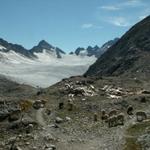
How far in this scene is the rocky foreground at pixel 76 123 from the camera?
7188 cm

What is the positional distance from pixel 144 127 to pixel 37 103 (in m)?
26.5

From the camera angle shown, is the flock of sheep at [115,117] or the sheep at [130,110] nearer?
the flock of sheep at [115,117]

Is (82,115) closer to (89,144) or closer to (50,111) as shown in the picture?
(50,111)

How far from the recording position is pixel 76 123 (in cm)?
8731

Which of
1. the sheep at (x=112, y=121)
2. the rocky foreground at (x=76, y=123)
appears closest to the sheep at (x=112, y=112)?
the rocky foreground at (x=76, y=123)

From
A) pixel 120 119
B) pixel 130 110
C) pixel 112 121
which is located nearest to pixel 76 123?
pixel 112 121

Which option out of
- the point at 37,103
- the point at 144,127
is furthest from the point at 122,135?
the point at 37,103

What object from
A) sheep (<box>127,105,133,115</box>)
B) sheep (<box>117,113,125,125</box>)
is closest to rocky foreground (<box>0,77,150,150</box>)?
sheep (<box>127,105,133,115</box>)

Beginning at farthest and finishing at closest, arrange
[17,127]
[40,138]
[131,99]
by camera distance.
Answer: [131,99]
[17,127]
[40,138]

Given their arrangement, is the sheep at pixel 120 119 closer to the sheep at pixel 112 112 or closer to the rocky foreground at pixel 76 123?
the rocky foreground at pixel 76 123

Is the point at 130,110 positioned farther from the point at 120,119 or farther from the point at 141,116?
the point at 120,119

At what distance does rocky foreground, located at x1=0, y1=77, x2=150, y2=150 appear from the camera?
236 feet

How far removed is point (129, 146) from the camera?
69.2 m

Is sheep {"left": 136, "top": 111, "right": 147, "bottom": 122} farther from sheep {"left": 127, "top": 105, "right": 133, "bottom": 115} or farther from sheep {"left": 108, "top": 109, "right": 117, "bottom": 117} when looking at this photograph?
sheep {"left": 127, "top": 105, "right": 133, "bottom": 115}
